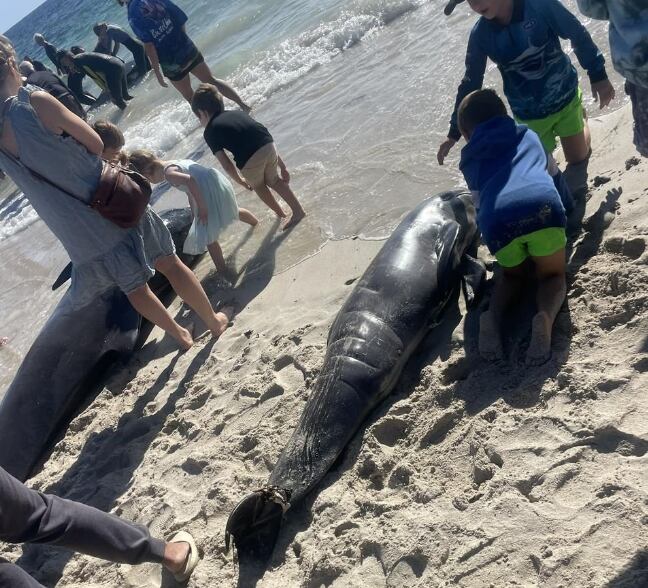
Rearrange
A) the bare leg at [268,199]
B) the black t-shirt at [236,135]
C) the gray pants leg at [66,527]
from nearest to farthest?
the gray pants leg at [66,527] < the black t-shirt at [236,135] < the bare leg at [268,199]

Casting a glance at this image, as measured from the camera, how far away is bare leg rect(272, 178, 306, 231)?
604 cm

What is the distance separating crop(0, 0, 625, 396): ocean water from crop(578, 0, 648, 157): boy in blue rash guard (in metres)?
2.64

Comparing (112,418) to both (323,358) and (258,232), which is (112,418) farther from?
(258,232)

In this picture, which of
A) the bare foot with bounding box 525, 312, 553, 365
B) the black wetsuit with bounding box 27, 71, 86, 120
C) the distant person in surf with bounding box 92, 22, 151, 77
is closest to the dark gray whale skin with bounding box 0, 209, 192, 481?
the bare foot with bounding box 525, 312, 553, 365

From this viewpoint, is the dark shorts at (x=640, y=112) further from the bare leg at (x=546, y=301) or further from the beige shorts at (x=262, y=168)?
the beige shorts at (x=262, y=168)

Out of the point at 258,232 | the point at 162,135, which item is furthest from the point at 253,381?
the point at 162,135

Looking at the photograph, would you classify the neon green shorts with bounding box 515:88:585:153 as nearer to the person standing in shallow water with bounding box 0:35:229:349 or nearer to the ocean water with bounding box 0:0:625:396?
the ocean water with bounding box 0:0:625:396

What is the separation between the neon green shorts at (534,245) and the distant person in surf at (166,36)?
6.47m

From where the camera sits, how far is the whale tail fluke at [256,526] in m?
3.04

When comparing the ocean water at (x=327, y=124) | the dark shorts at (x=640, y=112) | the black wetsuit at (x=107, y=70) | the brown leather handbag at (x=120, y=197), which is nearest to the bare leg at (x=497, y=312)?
the dark shorts at (x=640, y=112)

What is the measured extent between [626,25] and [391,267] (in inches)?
81.4

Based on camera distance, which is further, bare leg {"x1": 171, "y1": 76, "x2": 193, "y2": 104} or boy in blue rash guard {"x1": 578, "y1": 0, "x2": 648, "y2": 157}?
bare leg {"x1": 171, "y1": 76, "x2": 193, "y2": 104}

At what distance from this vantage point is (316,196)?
6492 millimetres

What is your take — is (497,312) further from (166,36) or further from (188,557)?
(166,36)
